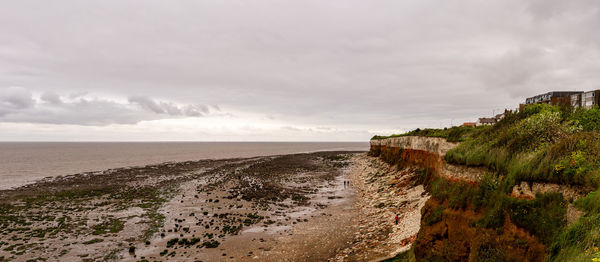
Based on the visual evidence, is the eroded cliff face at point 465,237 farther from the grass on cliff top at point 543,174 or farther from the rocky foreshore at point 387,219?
the rocky foreshore at point 387,219

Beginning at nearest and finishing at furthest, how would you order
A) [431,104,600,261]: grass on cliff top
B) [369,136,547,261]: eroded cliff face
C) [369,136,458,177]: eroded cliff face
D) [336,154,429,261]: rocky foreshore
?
[431,104,600,261]: grass on cliff top
[369,136,547,261]: eroded cliff face
[336,154,429,261]: rocky foreshore
[369,136,458,177]: eroded cliff face

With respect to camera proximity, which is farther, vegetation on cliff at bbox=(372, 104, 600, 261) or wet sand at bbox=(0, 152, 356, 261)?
wet sand at bbox=(0, 152, 356, 261)

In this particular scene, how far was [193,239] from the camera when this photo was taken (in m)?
19.2

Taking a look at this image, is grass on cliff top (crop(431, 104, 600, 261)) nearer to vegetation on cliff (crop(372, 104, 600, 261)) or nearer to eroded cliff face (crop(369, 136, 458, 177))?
vegetation on cliff (crop(372, 104, 600, 261))

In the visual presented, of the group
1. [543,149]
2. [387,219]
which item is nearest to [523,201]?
[543,149]

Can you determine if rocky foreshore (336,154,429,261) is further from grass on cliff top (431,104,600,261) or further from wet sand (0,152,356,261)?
grass on cliff top (431,104,600,261)

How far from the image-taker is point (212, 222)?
2325 centimetres

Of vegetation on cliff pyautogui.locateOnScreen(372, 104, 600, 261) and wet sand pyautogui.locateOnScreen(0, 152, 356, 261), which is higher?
vegetation on cliff pyautogui.locateOnScreen(372, 104, 600, 261)

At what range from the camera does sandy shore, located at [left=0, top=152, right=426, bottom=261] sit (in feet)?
55.7

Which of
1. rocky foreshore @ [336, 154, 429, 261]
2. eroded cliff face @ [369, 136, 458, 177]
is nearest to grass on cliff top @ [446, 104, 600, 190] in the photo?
rocky foreshore @ [336, 154, 429, 261]

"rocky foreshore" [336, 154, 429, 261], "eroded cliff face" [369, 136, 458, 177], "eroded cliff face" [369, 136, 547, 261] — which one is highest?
"eroded cliff face" [369, 136, 458, 177]

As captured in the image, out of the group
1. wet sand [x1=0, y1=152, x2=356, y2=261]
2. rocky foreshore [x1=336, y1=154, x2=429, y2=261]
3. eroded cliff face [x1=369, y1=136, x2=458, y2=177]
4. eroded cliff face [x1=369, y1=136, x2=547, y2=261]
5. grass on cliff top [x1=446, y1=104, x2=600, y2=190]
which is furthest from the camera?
eroded cliff face [x1=369, y1=136, x2=458, y2=177]

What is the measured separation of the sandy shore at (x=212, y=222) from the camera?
17.0 meters

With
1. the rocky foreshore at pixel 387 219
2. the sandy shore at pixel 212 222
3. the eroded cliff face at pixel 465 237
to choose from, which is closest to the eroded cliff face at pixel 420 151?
the rocky foreshore at pixel 387 219
